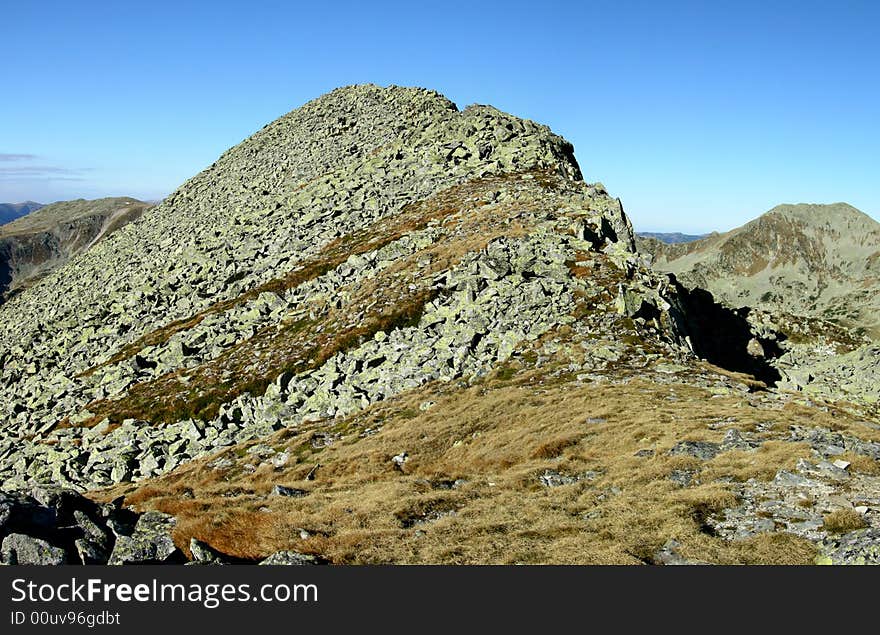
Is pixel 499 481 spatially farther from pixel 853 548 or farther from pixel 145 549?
pixel 145 549

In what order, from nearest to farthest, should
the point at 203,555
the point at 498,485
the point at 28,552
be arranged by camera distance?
the point at 28,552
the point at 203,555
the point at 498,485

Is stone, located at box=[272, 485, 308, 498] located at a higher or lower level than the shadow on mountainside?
lower

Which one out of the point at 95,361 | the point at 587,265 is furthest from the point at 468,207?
the point at 95,361

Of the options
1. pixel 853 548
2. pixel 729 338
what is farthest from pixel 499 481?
pixel 729 338

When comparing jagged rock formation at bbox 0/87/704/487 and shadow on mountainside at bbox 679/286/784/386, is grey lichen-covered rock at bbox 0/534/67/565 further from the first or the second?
shadow on mountainside at bbox 679/286/784/386

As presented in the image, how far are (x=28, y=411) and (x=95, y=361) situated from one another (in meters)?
7.32

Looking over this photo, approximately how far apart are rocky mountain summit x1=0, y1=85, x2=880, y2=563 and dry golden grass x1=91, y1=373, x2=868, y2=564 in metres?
0.13

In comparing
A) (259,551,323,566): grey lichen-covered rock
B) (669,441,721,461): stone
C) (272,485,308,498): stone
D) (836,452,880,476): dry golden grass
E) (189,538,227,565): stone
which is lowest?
(272,485,308,498): stone

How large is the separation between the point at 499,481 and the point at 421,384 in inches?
563

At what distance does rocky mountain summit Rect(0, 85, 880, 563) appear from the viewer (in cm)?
1670

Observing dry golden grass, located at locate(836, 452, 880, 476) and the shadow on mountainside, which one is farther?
the shadow on mountainside

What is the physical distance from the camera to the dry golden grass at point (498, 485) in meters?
15.1

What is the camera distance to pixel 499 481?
71.3ft

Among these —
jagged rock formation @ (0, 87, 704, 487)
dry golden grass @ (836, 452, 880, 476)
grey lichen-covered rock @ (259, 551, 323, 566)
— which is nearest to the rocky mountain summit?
dry golden grass @ (836, 452, 880, 476)
